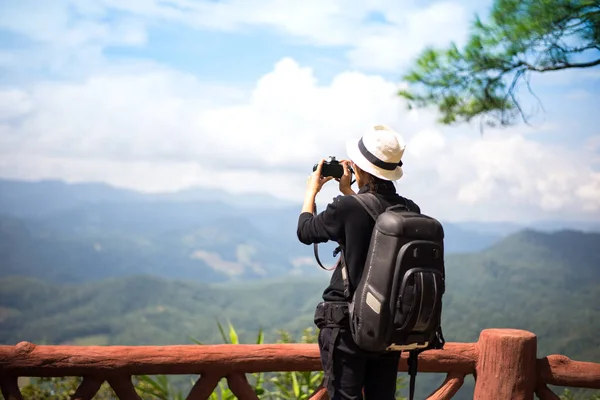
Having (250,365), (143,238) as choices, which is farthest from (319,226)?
(143,238)

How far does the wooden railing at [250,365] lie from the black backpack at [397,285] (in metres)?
0.73

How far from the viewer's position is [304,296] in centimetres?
9200

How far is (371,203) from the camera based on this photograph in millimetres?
1669

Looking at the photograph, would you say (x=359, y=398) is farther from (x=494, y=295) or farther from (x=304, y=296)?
(x=304, y=296)

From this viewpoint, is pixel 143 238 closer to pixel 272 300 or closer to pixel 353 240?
pixel 272 300

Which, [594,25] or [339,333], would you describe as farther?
[594,25]

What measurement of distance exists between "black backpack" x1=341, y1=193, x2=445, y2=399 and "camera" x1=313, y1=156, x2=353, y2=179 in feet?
0.72

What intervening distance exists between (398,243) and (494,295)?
7255 cm

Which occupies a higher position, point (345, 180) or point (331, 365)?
point (345, 180)

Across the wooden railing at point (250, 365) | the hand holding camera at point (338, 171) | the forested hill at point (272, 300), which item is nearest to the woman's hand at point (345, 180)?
the hand holding camera at point (338, 171)

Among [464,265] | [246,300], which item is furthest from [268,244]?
[464,265]

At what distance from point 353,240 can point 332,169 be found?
0.29m

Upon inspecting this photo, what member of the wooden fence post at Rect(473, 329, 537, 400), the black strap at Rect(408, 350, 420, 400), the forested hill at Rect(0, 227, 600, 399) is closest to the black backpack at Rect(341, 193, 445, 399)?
the black strap at Rect(408, 350, 420, 400)

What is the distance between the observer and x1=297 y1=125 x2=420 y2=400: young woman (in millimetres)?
1654
